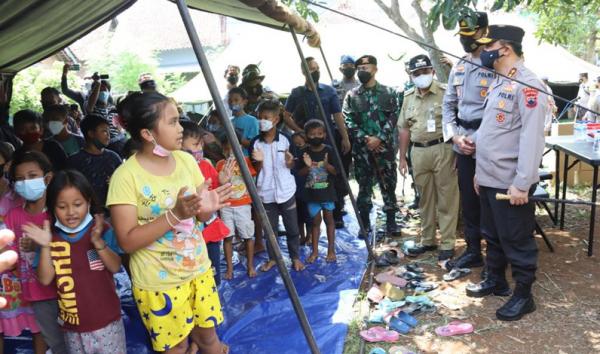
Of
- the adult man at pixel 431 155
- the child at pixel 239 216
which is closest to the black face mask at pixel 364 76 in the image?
the adult man at pixel 431 155

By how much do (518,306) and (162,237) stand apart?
2767 mm

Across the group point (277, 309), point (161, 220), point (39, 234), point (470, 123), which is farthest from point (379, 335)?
point (39, 234)

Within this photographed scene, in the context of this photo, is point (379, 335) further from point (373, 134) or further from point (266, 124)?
point (373, 134)

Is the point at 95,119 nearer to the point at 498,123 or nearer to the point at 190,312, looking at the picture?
the point at 190,312

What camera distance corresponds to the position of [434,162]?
4926mm

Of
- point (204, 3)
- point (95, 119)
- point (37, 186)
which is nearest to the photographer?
point (37, 186)

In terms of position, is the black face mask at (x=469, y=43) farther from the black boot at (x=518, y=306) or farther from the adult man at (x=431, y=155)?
the black boot at (x=518, y=306)

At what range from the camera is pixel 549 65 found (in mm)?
14469

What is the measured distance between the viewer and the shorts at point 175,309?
2.43 metres

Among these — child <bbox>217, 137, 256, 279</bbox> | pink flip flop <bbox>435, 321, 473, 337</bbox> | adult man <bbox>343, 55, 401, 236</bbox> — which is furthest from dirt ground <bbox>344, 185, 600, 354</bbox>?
child <bbox>217, 137, 256, 279</bbox>

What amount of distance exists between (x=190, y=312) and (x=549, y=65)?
1481 cm

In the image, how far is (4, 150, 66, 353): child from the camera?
287cm

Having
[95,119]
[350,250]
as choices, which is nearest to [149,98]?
[95,119]

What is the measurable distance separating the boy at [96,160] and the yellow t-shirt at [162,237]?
70.5 inches
